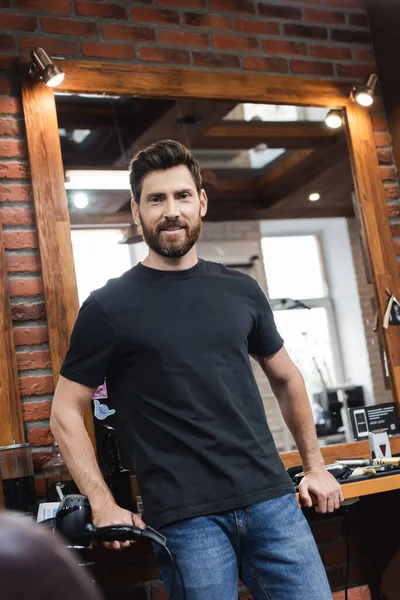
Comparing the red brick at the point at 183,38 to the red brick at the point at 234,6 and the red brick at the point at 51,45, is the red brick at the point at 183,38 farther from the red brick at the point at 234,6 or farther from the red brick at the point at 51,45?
the red brick at the point at 51,45

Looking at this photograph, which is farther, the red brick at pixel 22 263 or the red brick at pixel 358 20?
the red brick at pixel 358 20

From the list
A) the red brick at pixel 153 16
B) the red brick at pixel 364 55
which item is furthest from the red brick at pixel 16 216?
the red brick at pixel 364 55

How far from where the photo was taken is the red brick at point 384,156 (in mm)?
3408

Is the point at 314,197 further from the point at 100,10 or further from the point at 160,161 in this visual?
the point at 160,161

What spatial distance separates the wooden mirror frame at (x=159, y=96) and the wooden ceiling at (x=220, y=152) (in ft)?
0.21

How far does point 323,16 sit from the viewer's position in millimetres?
3443

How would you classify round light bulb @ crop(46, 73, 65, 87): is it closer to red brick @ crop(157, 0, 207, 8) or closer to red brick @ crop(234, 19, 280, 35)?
red brick @ crop(157, 0, 207, 8)

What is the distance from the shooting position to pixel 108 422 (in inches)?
103

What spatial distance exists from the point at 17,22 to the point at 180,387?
5.55 feet

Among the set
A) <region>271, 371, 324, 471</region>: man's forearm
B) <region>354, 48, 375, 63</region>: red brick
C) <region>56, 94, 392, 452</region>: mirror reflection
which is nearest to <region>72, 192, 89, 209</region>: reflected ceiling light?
<region>56, 94, 392, 452</region>: mirror reflection

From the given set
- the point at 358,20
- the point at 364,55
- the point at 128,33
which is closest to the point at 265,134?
the point at 364,55

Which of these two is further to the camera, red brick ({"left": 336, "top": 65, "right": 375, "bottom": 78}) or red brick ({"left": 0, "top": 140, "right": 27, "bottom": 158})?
red brick ({"left": 336, "top": 65, "right": 375, "bottom": 78})

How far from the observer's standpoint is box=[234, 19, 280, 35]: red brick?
10.6 feet

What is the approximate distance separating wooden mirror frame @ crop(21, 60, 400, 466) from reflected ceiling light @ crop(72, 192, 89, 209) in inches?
4.2
